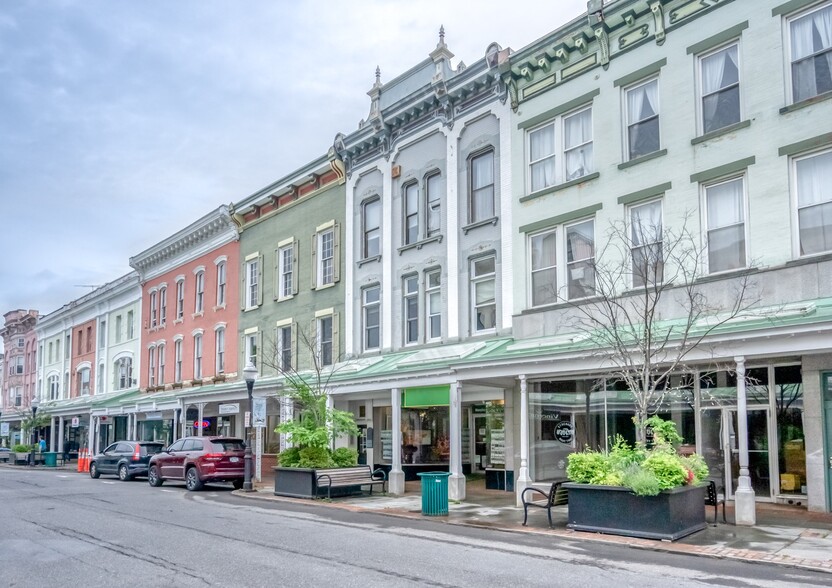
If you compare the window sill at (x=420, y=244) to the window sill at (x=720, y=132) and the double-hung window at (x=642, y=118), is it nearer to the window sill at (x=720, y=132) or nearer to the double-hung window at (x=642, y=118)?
the double-hung window at (x=642, y=118)

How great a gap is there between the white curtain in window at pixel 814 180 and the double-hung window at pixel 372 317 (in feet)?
44.0

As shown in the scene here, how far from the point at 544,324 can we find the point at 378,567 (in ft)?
33.9

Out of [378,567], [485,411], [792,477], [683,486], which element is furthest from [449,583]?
[485,411]

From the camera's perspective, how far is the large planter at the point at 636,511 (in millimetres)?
11773

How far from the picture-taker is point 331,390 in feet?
75.8

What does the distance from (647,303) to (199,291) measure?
25808mm

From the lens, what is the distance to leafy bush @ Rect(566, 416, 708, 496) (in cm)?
1189

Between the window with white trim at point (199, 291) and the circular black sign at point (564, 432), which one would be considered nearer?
the circular black sign at point (564, 432)

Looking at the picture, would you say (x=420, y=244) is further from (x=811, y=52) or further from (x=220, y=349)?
(x=220, y=349)

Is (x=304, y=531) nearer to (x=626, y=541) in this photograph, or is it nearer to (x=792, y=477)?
(x=626, y=541)

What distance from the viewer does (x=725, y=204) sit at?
1594 centimetres

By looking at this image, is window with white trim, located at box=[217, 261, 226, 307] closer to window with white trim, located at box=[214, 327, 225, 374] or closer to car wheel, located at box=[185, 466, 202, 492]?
window with white trim, located at box=[214, 327, 225, 374]

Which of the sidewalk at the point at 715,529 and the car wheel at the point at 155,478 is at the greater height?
Result: the sidewalk at the point at 715,529

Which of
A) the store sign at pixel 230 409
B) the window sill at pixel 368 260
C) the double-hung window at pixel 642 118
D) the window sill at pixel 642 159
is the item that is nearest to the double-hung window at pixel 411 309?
the window sill at pixel 368 260
